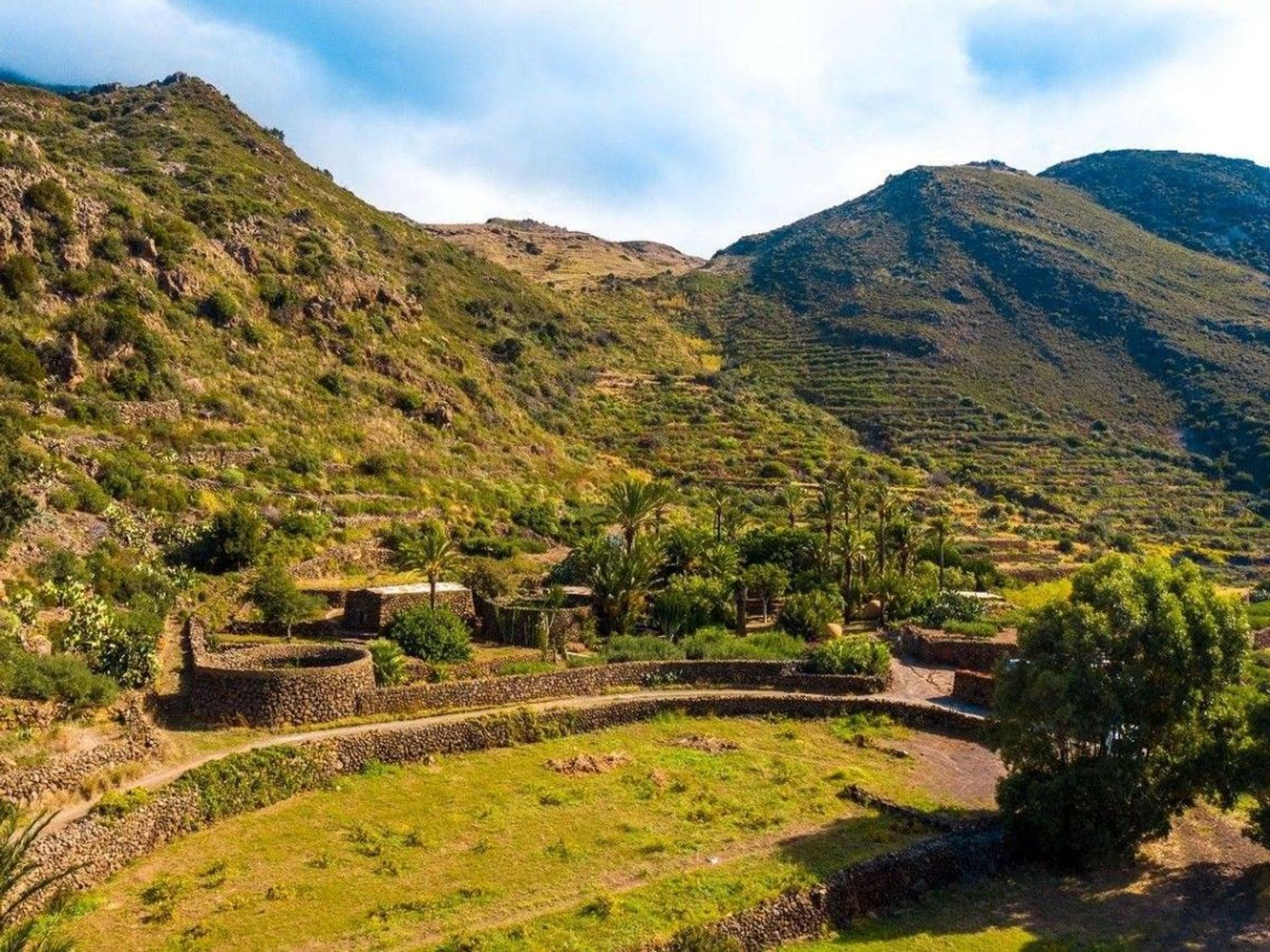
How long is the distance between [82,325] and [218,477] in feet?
39.9

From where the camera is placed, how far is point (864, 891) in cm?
1981

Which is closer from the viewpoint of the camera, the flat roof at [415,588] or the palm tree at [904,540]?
the flat roof at [415,588]

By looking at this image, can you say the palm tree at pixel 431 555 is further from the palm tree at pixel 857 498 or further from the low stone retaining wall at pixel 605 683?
the palm tree at pixel 857 498

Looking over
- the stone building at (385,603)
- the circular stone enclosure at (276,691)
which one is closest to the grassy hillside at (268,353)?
the stone building at (385,603)

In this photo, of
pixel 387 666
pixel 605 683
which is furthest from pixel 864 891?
pixel 387 666

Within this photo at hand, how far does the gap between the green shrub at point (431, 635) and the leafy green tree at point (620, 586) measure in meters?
7.61

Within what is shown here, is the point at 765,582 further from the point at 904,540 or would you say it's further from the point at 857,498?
the point at 904,540

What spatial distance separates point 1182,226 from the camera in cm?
16625

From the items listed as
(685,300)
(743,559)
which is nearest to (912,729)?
(743,559)

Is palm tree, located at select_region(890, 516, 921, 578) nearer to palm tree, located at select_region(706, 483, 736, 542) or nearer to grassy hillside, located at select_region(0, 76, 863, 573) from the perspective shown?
palm tree, located at select_region(706, 483, 736, 542)

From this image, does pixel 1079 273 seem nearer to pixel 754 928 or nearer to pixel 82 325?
pixel 82 325

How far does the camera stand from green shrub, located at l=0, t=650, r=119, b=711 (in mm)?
21781

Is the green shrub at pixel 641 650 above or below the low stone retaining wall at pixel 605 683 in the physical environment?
above

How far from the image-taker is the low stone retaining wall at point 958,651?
1462 inches
